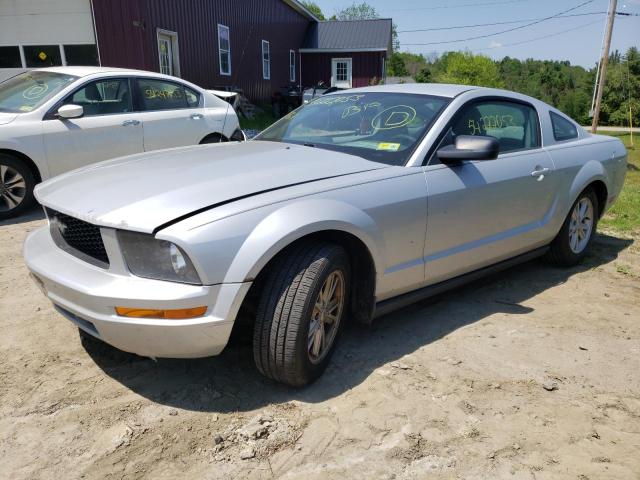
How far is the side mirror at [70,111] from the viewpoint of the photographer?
567cm

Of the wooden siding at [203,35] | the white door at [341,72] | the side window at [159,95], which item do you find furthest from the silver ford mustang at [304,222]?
the white door at [341,72]

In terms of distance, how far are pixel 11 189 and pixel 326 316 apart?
4.42m

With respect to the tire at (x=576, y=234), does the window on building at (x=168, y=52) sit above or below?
above

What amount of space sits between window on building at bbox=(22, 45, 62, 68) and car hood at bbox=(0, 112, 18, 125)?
8239 millimetres

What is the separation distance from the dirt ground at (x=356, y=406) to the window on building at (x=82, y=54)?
413 inches

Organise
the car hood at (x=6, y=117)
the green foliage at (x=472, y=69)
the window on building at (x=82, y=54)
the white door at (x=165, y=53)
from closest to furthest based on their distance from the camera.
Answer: the car hood at (x=6, y=117)
the window on building at (x=82, y=54)
the white door at (x=165, y=53)
the green foliage at (x=472, y=69)

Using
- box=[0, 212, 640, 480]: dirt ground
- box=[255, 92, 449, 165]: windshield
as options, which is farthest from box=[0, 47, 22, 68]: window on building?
box=[255, 92, 449, 165]: windshield

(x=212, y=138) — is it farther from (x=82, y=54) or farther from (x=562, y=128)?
(x=82, y=54)

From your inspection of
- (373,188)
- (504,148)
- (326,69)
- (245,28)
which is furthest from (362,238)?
(326,69)

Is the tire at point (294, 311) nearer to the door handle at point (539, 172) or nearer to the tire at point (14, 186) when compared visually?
the door handle at point (539, 172)

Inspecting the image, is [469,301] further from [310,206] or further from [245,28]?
[245,28]

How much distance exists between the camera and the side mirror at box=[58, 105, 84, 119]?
567 centimetres

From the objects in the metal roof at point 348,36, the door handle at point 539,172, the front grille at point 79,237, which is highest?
the metal roof at point 348,36

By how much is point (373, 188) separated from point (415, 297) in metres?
0.79
